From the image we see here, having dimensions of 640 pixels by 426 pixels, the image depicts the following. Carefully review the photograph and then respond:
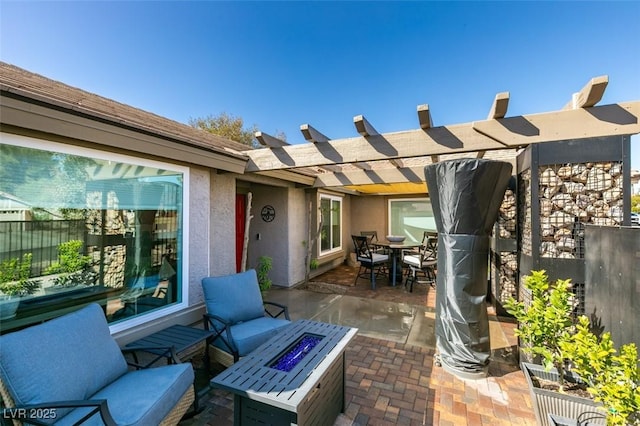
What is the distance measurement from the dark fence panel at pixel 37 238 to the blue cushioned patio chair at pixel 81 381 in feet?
2.98

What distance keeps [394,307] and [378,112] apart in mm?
8298

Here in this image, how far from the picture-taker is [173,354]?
9.34 feet

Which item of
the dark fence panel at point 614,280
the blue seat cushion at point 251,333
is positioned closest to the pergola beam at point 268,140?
the blue seat cushion at point 251,333

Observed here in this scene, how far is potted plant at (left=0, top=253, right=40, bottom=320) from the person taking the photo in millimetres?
2604

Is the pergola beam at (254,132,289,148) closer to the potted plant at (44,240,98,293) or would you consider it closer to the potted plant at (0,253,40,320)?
the potted plant at (44,240,98,293)

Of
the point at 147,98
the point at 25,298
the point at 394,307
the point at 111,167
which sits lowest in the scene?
the point at 394,307

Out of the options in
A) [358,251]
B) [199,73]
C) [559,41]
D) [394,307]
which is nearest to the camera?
[559,41]

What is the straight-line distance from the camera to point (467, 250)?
343 cm

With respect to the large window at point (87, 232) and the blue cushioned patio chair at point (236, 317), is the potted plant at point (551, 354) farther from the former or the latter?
the large window at point (87, 232)

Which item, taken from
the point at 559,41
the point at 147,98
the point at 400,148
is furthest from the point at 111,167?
the point at 147,98

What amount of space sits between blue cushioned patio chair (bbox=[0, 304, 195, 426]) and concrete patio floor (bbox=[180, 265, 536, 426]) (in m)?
0.68

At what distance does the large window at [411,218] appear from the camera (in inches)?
459

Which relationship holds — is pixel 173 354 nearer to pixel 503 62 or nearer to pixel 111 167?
pixel 111 167

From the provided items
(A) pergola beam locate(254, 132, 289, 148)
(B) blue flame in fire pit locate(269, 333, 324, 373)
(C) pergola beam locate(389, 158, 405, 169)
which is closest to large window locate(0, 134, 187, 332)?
(A) pergola beam locate(254, 132, 289, 148)
